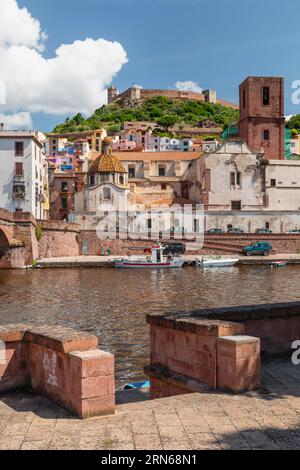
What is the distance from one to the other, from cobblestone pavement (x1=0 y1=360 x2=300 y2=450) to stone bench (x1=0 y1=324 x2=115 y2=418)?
0.19 metres

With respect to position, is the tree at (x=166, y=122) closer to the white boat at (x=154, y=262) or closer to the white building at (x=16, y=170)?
the white building at (x=16, y=170)

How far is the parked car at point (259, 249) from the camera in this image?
62094 millimetres

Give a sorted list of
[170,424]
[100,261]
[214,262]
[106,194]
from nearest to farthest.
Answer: [170,424]
[214,262]
[100,261]
[106,194]

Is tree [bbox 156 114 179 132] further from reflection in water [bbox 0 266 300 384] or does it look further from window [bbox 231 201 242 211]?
reflection in water [bbox 0 266 300 384]

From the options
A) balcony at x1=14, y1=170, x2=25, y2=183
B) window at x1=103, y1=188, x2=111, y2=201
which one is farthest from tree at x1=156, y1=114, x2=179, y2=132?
balcony at x1=14, y1=170, x2=25, y2=183

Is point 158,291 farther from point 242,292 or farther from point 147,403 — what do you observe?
point 147,403

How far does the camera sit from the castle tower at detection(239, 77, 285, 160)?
7431 centimetres

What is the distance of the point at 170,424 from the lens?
6.39 metres

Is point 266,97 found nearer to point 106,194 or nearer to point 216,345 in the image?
point 106,194

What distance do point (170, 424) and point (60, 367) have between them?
1726 mm

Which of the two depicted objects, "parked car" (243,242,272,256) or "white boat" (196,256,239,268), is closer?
"white boat" (196,256,239,268)

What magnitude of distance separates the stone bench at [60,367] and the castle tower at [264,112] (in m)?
69.8

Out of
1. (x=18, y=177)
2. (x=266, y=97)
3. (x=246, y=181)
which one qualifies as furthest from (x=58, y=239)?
(x=266, y=97)

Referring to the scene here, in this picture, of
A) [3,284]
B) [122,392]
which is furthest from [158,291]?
[122,392]
